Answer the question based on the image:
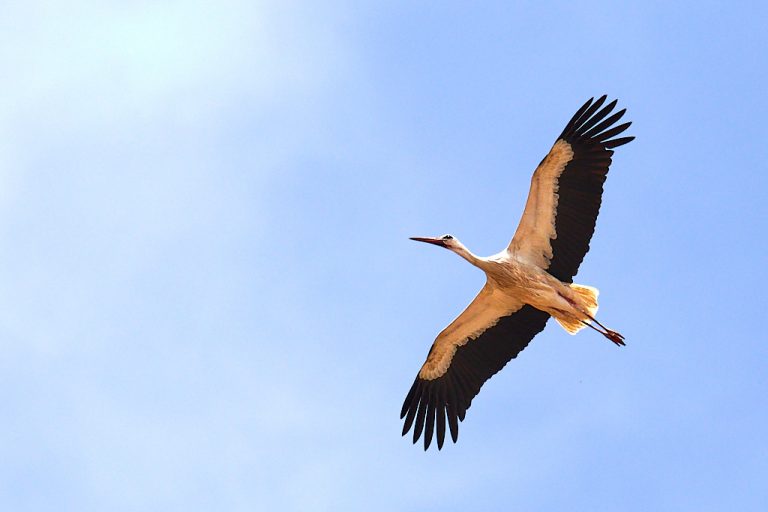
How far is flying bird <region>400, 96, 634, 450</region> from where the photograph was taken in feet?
51.3

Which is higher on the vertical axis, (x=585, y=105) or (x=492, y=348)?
(x=585, y=105)

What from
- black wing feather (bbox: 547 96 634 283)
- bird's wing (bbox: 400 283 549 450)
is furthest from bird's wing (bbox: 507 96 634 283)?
bird's wing (bbox: 400 283 549 450)

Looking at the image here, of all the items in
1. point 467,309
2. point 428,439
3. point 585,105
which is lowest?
point 428,439

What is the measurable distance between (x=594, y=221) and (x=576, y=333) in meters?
1.53

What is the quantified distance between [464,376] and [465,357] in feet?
0.84

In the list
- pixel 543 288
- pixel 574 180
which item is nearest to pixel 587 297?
pixel 543 288

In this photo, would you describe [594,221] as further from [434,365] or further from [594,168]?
[434,365]

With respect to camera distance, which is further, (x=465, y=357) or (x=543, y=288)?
(x=465, y=357)

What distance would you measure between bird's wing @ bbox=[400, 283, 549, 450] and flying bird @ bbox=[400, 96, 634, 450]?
13 mm

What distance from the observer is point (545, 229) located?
52.3 ft

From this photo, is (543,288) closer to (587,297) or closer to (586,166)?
(587,297)

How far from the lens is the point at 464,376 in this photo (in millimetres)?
16938

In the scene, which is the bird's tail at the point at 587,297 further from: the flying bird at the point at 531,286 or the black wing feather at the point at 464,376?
the black wing feather at the point at 464,376

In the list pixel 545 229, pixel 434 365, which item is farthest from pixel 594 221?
pixel 434 365
